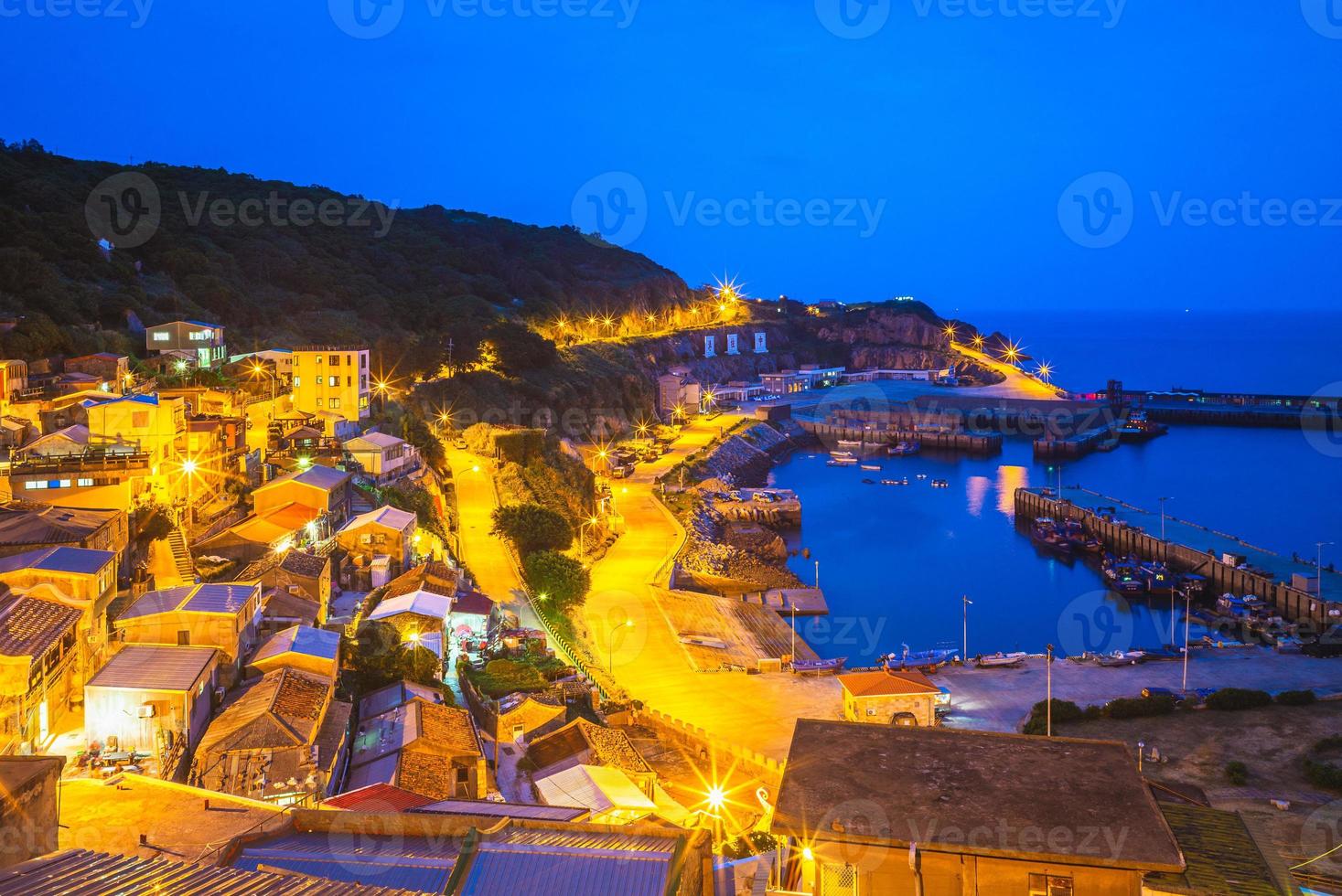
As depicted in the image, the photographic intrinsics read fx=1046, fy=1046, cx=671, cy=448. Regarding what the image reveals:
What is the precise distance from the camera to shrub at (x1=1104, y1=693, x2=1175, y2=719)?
16047 millimetres

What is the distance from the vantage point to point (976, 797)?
15.0ft

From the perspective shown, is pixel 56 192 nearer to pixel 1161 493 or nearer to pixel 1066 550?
pixel 1066 550

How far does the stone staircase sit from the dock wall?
2283 centimetres

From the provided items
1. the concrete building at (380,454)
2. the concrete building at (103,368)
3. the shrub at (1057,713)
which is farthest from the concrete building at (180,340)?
the shrub at (1057,713)

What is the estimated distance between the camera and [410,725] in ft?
37.8

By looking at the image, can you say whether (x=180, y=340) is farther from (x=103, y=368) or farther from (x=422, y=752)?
(x=422, y=752)

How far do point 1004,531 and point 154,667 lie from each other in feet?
99.7

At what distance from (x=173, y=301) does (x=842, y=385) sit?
46.7m

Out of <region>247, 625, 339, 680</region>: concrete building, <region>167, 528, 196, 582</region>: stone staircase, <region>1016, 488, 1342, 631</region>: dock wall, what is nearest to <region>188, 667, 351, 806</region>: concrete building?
<region>247, 625, 339, 680</region>: concrete building

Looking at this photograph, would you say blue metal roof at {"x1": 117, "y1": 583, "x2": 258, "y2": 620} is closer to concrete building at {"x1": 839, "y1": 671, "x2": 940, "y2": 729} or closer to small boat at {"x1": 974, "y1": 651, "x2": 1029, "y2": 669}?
concrete building at {"x1": 839, "y1": 671, "x2": 940, "y2": 729}

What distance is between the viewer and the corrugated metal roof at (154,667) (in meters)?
10.5

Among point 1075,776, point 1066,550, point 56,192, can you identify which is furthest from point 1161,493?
point 56,192

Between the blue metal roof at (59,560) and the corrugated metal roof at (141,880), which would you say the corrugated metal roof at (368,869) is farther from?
the blue metal roof at (59,560)

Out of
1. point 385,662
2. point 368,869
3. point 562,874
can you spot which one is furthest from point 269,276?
point 562,874
